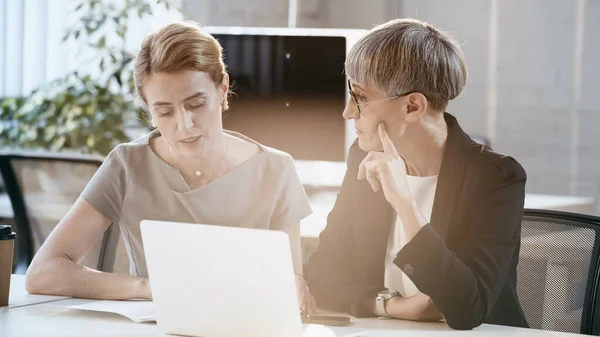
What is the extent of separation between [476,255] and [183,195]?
70 centimetres

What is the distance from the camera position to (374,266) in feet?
6.20

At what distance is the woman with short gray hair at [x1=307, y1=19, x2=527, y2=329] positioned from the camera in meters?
1.67

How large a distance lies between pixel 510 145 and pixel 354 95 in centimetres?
212

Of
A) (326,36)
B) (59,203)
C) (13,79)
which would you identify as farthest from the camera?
(13,79)

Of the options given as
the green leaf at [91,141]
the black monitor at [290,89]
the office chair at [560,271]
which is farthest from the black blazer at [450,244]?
the green leaf at [91,141]

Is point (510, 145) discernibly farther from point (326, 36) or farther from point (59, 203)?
point (59, 203)

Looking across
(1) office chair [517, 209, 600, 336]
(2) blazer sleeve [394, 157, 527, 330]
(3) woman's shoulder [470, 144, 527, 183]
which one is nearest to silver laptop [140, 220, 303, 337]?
(2) blazer sleeve [394, 157, 527, 330]

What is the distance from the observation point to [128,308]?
175 centimetres

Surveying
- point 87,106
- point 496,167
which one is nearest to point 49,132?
point 87,106

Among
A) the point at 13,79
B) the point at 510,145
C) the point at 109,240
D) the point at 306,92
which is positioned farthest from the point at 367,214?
the point at 13,79

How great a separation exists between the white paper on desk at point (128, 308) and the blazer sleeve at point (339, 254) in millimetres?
362

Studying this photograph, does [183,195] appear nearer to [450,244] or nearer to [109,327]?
[109,327]

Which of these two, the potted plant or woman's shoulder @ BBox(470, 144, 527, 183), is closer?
woman's shoulder @ BBox(470, 144, 527, 183)

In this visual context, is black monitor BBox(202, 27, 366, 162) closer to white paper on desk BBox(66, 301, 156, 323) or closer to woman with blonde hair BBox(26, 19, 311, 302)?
woman with blonde hair BBox(26, 19, 311, 302)
